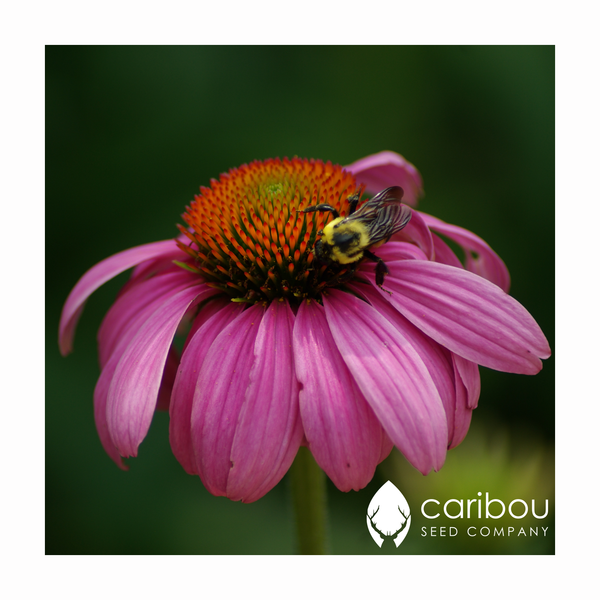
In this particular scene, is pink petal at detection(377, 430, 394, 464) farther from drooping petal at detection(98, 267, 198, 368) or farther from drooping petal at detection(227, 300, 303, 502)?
drooping petal at detection(98, 267, 198, 368)

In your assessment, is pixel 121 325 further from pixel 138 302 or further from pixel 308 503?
pixel 308 503

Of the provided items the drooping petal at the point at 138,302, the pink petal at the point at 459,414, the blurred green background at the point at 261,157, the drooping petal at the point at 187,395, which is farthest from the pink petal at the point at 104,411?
→ the pink petal at the point at 459,414

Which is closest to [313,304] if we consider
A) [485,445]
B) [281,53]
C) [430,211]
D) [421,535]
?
[421,535]

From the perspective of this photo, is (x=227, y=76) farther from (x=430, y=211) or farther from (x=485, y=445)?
(x=485, y=445)

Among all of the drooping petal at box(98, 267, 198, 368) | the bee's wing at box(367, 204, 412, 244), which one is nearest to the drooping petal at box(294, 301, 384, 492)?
the bee's wing at box(367, 204, 412, 244)

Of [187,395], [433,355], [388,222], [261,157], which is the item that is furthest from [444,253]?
[261,157]

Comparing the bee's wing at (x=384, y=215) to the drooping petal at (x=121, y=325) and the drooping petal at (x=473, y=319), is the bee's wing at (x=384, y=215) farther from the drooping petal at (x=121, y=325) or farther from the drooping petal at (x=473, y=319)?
the drooping petal at (x=121, y=325)
